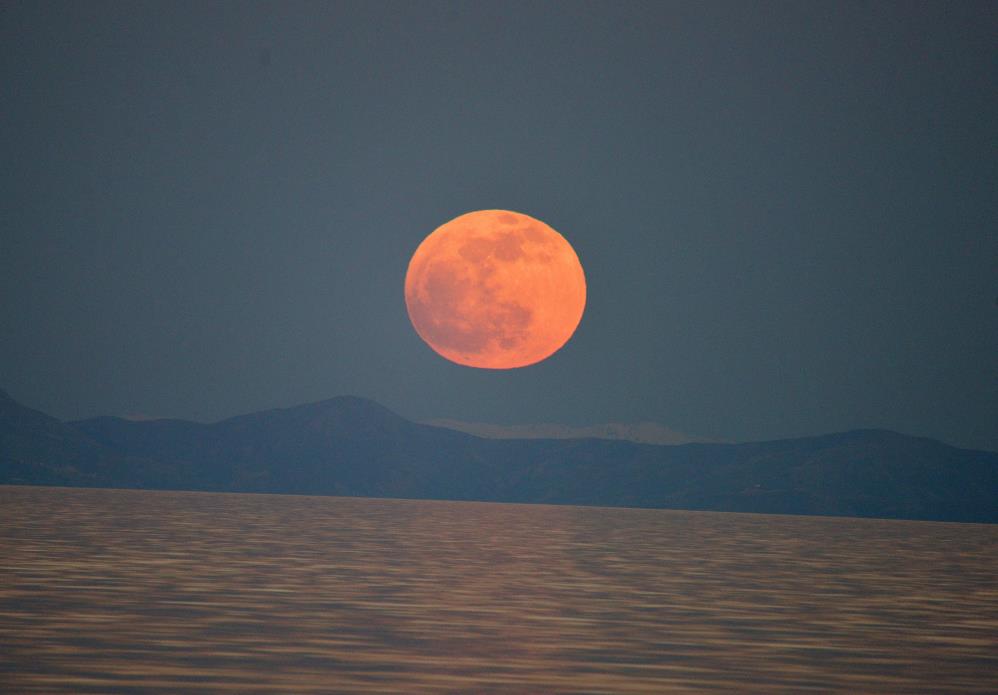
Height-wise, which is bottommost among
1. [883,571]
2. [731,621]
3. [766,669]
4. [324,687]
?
[324,687]

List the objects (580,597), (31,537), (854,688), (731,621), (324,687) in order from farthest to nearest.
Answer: (31,537)
(580,597)
(731,621)
(854,688)
(324,687)

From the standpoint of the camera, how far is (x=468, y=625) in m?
29.9

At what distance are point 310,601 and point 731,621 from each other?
9.24 meters

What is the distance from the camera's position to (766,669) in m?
24.5

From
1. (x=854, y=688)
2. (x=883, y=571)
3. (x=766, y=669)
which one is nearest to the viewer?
(x=854, y=688)

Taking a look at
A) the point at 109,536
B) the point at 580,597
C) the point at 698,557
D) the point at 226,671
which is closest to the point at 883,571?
the point at 698,557

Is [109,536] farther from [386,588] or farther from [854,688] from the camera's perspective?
[854,688]

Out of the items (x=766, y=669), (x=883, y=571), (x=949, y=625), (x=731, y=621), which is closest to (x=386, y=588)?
(x=731, y=621)

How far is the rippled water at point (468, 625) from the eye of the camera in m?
22.4

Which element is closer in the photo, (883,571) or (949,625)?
(949,625)

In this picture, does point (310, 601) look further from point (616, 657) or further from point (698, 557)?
point (698, 557)

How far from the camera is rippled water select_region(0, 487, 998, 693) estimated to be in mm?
22438

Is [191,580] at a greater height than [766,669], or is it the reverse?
[191,580]

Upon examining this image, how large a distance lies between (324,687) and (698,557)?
46.8 metres
